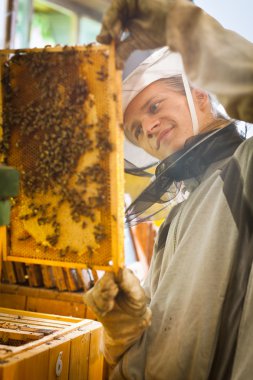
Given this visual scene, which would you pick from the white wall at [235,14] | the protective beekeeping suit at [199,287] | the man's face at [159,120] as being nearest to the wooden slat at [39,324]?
the protective beekeeping suit at [199,287]

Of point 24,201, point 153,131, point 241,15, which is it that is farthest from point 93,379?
point 241,15

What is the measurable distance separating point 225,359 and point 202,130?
1.27 m

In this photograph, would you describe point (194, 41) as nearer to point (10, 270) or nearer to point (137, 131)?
point (137, 131)

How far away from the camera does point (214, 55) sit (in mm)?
1865

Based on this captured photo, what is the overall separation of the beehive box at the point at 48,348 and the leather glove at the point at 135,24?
1376 millimetres

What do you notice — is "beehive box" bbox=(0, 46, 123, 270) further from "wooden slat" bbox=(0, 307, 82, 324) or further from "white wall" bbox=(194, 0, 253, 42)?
"white wall" bbox=(194, 0, 253, 42)

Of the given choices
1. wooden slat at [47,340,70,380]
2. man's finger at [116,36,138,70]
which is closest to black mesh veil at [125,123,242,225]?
man's finger at [116,36,138,70]

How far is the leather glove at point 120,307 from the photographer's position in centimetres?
191

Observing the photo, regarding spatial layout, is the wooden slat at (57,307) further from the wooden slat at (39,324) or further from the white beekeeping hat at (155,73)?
the white beekeeping hat at (155,73)

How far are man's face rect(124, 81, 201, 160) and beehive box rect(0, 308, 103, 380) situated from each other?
118 centimetres

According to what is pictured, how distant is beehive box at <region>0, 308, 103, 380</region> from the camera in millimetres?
2086

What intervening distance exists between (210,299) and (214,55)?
1027mm

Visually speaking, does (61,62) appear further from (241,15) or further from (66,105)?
(241,15)

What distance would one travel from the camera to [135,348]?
6.84ft
